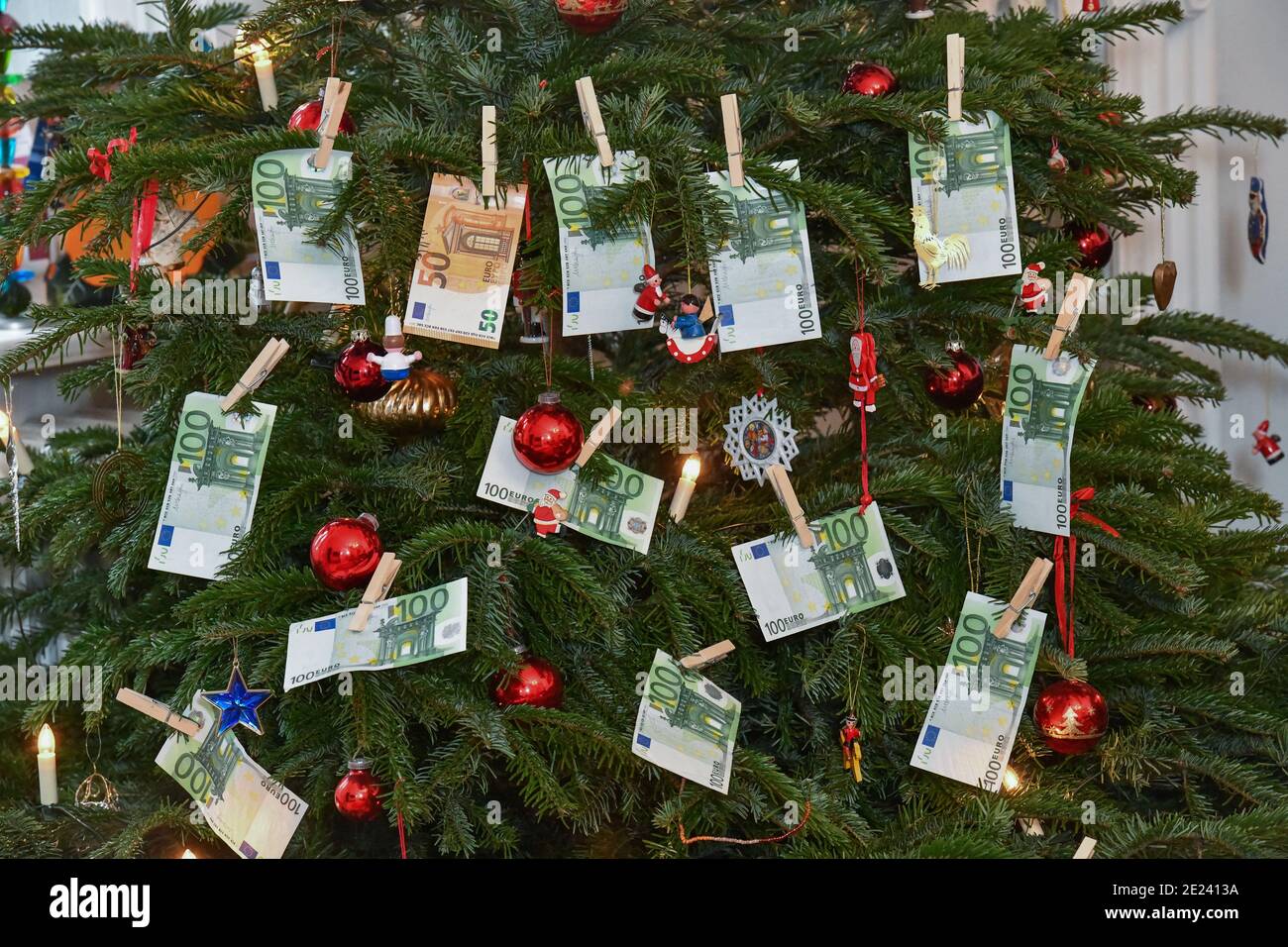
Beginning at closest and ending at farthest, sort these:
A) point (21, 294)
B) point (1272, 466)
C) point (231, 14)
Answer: point (231, 14) → point (21, 294) → point (1272, 466)

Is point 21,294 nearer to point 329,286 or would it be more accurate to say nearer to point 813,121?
point 329,286

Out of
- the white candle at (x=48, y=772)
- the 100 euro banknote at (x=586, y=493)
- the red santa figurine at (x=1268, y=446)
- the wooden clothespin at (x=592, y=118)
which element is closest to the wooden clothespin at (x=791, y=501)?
the 100 euro banknote at (x=586, y=493)

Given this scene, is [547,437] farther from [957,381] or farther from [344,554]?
[957,381]

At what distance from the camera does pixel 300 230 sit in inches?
43.4

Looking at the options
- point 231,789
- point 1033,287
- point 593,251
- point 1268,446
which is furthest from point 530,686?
point 1268,446

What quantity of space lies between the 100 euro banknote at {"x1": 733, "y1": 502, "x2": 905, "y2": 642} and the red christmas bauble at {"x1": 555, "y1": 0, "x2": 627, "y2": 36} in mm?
505

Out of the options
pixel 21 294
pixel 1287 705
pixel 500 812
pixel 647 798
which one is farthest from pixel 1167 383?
pixel 21 294

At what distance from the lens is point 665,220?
122 cm

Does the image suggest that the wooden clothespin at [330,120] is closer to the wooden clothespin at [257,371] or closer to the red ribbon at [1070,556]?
the wooden clothespin at [257,371]

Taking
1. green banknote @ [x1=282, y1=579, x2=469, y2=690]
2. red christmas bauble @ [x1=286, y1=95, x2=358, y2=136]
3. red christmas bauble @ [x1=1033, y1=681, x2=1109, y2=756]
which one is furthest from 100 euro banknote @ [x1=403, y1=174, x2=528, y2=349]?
red christmas bauble @ [x1=1033, y1=681, x2=1109, y2=756]

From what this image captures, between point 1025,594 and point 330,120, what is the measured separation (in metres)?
0.77

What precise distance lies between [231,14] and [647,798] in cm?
106

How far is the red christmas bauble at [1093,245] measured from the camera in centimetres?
149

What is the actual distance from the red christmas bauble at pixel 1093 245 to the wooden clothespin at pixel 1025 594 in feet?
1.48
